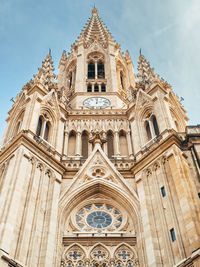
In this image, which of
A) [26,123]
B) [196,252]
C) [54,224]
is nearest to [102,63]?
[26,123]

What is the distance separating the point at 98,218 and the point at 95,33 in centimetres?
3356

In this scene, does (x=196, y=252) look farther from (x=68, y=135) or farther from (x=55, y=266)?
(x=68, y=135)

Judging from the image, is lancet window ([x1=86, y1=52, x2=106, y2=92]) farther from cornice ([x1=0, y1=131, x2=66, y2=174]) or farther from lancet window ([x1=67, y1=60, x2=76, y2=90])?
cornice ([x1=0, y1=131, x2=66, y2=174])

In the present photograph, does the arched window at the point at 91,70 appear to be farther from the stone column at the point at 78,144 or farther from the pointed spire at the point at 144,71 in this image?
the stone column at the point at 78,144

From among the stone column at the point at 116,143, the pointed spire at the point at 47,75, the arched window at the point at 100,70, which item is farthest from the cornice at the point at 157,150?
the arched window at the point at 100,70

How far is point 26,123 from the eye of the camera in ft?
81.0

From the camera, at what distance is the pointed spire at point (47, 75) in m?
30.5

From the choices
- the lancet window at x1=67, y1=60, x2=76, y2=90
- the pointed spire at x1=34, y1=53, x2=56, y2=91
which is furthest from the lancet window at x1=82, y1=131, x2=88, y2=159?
the lancet window at x1=67, y1=60, x2=76, y2=90

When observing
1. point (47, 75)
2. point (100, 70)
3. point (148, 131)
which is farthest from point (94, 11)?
point (148, 131)

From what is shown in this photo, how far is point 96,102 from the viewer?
34.1 m

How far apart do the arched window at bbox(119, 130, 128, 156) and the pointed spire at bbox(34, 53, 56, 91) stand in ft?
22.4

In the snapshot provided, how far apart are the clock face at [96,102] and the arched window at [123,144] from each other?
5174 millimetres

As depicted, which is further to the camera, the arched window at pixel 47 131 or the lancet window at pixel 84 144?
the lancet window at pixel 84 144

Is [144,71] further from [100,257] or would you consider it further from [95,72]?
[100,257]
